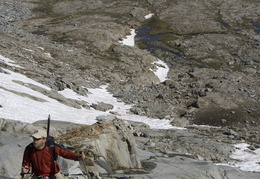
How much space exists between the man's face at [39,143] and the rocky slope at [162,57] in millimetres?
13125

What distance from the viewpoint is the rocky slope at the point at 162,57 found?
39469mm

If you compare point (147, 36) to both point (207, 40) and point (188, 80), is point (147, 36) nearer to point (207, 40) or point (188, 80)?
point (207, 40)

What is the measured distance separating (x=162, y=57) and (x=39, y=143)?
235 ft

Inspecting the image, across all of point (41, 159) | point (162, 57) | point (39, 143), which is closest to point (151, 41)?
point (162, 57)

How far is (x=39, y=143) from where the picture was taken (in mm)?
8727

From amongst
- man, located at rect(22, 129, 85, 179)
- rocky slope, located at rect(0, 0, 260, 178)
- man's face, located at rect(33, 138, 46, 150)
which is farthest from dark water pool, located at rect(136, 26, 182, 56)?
man's face, located at rect(33, 138, 46, 150)

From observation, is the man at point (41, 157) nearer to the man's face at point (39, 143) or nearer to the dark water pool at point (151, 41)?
the man's face at point (39, 143)

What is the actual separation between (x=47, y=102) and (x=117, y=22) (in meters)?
82.0

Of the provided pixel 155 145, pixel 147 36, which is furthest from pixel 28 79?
pixel 147 36

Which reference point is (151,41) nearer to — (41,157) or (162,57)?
(162,57)

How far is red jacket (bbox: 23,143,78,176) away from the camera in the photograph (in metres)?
9.02

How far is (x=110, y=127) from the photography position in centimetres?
1700

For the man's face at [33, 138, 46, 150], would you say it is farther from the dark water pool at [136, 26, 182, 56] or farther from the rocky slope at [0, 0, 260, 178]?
the dark water pool at [136, 26, 182, 56]

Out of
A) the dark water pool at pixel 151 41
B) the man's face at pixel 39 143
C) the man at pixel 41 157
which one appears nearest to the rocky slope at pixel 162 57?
the dark water pool at pixel 151 41
